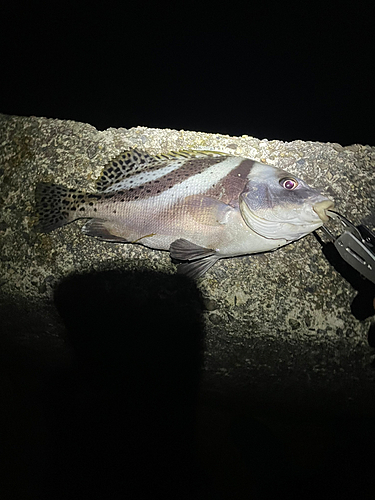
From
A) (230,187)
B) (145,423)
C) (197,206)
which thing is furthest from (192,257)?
(145,423)

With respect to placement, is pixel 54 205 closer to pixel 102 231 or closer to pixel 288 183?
pixel 102 231

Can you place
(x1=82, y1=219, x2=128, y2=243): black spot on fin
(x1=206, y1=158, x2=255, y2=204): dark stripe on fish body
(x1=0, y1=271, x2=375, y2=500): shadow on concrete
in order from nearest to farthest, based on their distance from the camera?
(x1=206, y1=158, x2=255, y2=204): dark stripe on fish body → (x1=82, y1=219, x2=128, y2=243): black spot on fin → (x1=0, y1=271, x2=375, y2=500): shadow on concrete

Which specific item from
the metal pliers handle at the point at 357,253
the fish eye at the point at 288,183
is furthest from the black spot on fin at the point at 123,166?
the metal pliers handle at the point at 357,253

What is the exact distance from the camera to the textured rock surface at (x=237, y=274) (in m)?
1.56

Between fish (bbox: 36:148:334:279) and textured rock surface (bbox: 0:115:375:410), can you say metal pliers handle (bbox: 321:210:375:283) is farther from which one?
textured rock surface (bbox: 0:115:375:410)

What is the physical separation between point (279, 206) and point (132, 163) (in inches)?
34.1

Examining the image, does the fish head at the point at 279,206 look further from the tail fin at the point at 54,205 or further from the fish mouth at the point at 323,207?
the tail fin at the point at 54,205

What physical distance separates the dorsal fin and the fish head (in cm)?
33

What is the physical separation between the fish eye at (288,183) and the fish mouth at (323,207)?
0.15 meters

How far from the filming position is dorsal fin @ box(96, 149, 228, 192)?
4.96ft

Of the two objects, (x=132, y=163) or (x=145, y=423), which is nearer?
(x=132, y=163)

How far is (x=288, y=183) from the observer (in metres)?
1.35

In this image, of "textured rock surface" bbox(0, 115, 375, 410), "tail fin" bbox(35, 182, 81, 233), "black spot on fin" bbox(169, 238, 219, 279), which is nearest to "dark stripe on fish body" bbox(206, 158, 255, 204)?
"black spot on fin" bbox(169, 238, 219, 279)

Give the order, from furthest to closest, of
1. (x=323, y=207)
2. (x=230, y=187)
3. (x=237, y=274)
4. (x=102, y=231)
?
(x=237, y=274)
(x=102, y=231)
(x=230, y=187)
(x=323, y=207)
